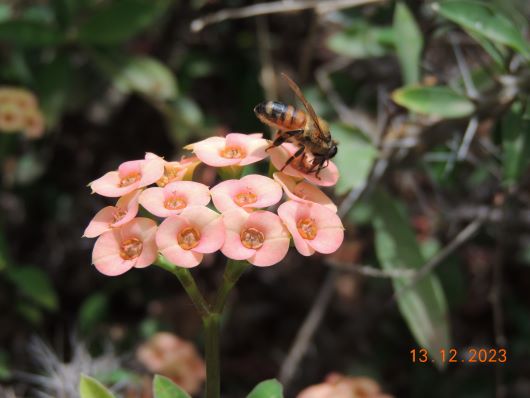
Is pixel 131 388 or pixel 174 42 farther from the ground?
pixel 174 42

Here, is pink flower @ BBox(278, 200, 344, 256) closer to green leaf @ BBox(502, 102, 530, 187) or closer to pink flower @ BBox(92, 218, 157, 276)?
pink flower @ BBox(92, 218, 157, 276)

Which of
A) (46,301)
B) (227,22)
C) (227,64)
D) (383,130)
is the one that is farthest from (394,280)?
(227,22)

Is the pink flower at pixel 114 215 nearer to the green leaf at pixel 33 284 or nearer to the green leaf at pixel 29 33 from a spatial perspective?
the green leaf at pixel 33 284

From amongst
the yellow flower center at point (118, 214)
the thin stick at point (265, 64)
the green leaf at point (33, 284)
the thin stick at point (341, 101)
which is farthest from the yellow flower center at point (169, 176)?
the thin stick at point (265, 64)

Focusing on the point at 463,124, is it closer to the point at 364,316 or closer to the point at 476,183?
the point at 476,183

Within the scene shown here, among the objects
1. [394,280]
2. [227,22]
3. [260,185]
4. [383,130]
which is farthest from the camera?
[227,22]

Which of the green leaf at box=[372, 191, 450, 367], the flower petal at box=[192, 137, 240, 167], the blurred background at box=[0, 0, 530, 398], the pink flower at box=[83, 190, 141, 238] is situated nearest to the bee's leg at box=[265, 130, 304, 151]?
the flower petal at box=[192, 137, 240, 167]
